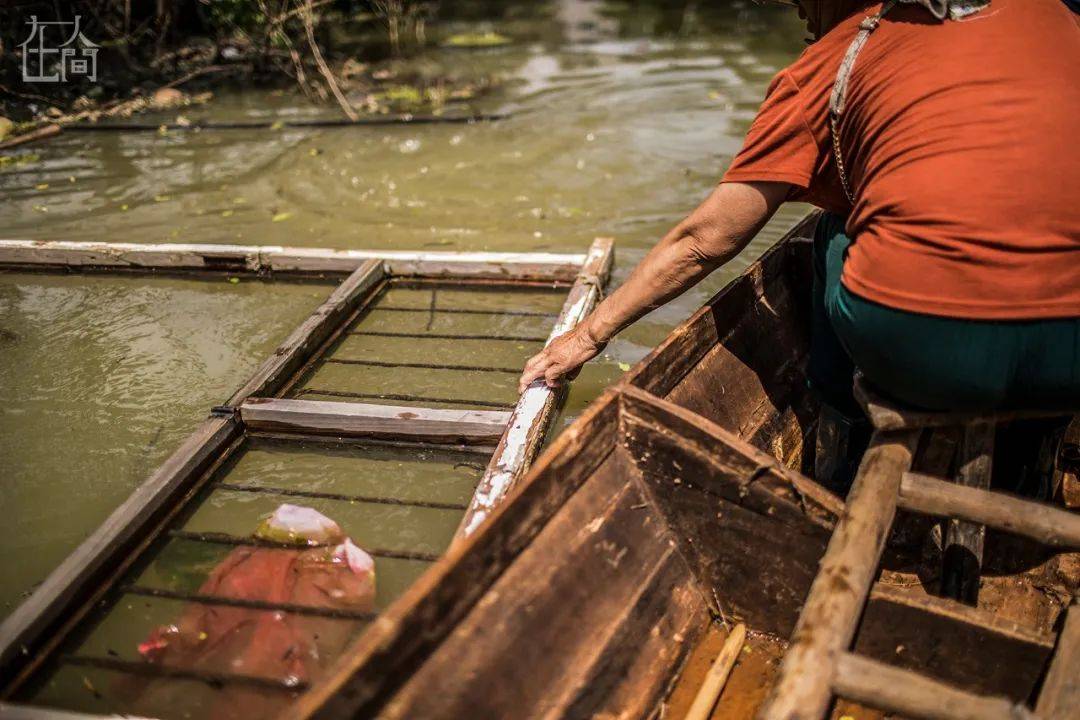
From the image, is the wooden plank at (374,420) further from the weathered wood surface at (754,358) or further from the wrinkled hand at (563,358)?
the weathered wood surface at (754,358)

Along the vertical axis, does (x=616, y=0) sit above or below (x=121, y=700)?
above

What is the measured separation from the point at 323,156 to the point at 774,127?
589 cm

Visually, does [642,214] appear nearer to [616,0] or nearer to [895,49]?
[895,49]

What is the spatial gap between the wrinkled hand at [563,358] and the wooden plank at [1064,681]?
4.47 ft

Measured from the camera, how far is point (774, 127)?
1952 mm

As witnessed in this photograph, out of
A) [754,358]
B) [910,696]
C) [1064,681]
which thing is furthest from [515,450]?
[1064,681]

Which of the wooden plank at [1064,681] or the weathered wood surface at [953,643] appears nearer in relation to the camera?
the wooden plank at [1064,681]

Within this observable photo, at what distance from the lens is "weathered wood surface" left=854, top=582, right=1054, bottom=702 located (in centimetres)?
182

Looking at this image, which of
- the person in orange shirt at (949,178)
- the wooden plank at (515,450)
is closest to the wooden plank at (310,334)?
the wooden plank at (515,450)

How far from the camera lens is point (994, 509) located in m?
1.78

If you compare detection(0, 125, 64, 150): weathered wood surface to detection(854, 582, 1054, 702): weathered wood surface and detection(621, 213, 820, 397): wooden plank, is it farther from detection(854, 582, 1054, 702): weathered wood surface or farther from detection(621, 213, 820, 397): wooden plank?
detection(854, 582, 1054, 702): weathered wood surface

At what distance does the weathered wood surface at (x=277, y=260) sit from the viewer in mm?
4371

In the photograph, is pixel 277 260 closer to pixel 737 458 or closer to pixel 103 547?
pixel 103 547

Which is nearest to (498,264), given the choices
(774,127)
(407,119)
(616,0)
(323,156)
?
(774,127)
